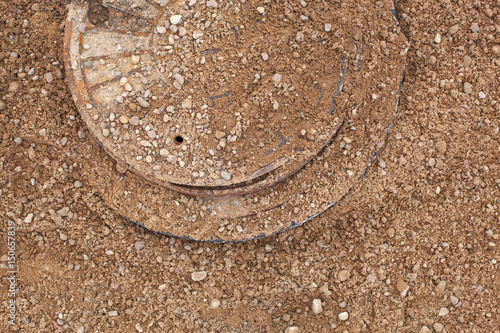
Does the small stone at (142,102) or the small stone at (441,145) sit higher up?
the small stone at (142,102)

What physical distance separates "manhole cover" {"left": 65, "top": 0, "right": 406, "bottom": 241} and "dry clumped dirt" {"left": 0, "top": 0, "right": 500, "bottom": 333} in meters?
0.30

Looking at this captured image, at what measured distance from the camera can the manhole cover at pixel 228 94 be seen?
199 centimetres

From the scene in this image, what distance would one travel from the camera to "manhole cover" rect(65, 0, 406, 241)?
1987 millimetres

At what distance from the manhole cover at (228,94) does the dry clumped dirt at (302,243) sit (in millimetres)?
299

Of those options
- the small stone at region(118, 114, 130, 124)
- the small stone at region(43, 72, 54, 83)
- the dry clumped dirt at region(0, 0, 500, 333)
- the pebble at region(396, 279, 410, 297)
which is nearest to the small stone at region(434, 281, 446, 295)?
the dry clumped dirt at region(0, 0, 500, 333)

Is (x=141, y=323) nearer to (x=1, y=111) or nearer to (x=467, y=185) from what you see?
(x=1, y=111)

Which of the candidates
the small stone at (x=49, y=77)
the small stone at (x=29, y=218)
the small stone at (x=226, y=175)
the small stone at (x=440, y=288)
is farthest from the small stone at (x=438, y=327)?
the small stone at (x=49, y=77)

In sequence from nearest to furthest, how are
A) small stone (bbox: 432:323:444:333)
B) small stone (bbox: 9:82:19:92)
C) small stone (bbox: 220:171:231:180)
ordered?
1. small stone (bbox: 220:171:231:180)
2. small stone (bbox: 432:323:444:333)
3. small stone (bbox: 9:82:19:92)

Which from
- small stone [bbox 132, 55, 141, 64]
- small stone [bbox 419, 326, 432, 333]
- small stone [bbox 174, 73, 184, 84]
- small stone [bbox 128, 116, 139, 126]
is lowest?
small stone [bbox 419, 326, 432, 333]

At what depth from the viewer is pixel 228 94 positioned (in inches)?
78.7

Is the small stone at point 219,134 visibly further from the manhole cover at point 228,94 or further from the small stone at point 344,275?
the small stone at point 344,275

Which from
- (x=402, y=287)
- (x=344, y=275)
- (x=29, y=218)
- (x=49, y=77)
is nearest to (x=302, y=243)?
(x=344, y=275)

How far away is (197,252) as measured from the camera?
227 centimetres

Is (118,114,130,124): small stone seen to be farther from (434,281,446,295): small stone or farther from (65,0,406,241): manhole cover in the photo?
(434,281,446,295): small stone
